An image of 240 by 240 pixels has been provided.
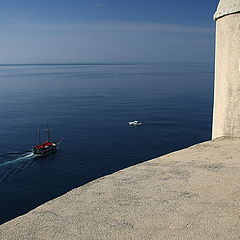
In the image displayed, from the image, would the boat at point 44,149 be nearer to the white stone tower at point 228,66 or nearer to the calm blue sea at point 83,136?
the calm blue sea at point 83,136

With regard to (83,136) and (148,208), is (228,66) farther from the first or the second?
(83,136)

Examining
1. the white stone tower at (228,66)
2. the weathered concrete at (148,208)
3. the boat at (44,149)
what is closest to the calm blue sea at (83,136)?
the boat at (44,149)

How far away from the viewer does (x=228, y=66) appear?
434 inches

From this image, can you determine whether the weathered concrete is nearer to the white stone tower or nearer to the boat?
the white stone tower

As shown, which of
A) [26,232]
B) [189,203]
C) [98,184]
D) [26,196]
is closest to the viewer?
[26,232]

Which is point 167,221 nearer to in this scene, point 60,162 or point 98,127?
point 60,162

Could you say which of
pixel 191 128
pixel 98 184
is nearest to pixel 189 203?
pixel 98 184

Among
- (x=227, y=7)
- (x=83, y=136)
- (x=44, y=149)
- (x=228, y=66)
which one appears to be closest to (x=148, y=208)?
(x=228, y=66)

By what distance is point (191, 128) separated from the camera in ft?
172

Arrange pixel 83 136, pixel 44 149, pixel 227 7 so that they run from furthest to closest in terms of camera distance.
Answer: pixel 83 136 → pixel 44 149 → pixel 227 7

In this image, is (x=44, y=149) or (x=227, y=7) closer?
(x=227, y=7)

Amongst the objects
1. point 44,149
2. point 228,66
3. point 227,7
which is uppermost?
point 227,7

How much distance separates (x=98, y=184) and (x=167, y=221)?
245 centimetres

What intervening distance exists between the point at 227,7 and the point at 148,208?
26.4 ft
